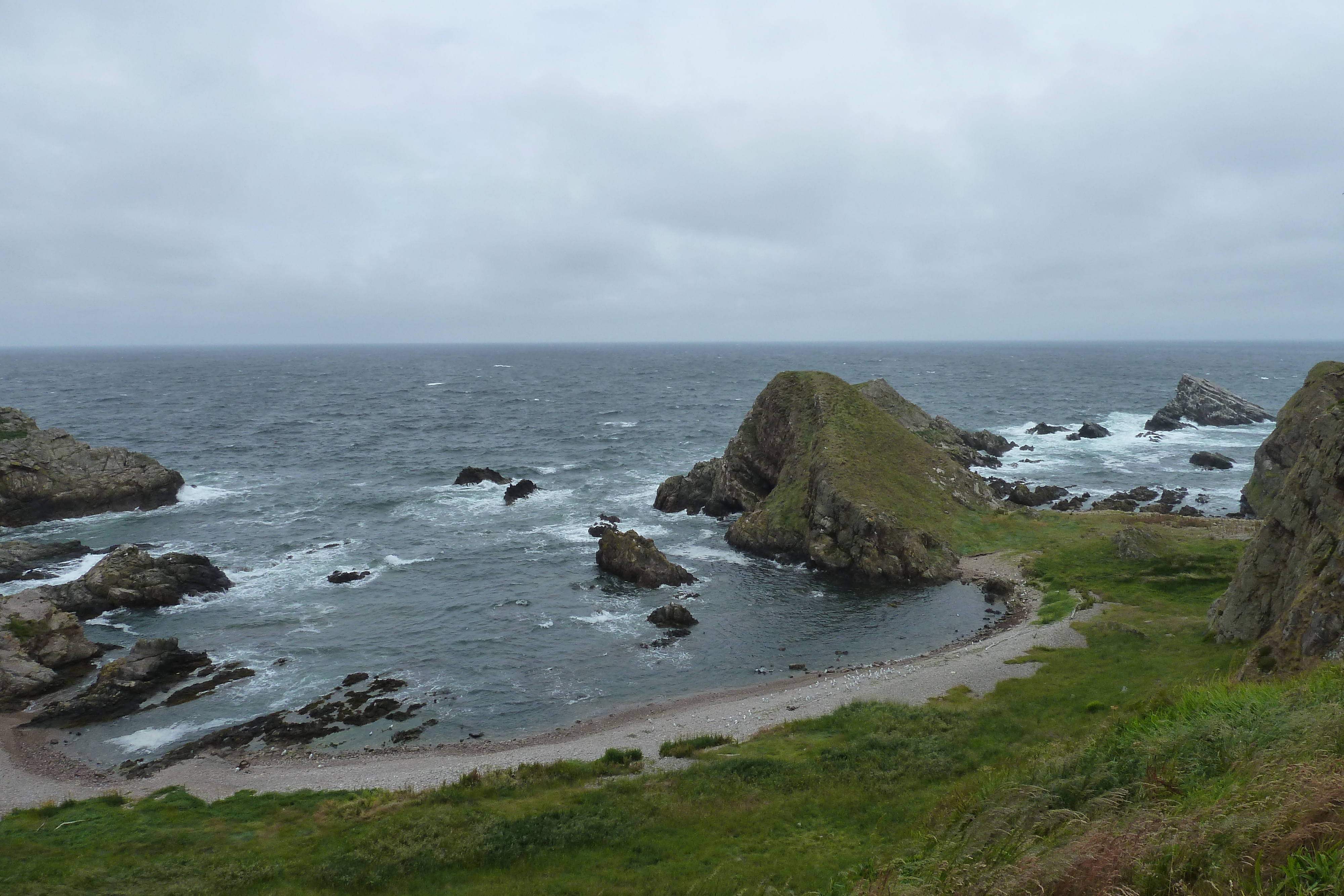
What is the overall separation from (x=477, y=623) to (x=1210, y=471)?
9192 cm

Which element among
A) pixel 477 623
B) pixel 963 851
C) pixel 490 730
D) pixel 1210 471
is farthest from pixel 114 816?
pixel 1210 471

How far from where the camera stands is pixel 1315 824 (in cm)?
863

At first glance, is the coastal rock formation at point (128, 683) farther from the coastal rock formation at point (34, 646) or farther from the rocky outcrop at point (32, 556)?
the rocky outcrop at point (32, 556)

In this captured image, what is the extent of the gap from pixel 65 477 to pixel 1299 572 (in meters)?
95.6

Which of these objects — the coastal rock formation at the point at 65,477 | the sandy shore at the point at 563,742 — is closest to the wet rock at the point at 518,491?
the coastal rock formation at the point at 65,477

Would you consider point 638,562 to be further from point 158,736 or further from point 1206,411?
point 1206,411

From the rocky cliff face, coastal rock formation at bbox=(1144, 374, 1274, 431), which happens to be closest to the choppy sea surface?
coastal rock formation at bbox=(1144, 374, 1274, 431)

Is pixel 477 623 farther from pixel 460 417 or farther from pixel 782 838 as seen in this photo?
pixel 460 417

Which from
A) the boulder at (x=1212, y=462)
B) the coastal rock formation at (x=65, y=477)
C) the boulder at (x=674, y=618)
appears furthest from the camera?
the boulder at (x=1212, y=462)

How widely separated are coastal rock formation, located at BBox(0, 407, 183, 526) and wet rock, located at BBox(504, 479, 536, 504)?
114ft

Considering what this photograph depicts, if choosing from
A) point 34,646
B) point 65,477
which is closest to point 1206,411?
point 34,646

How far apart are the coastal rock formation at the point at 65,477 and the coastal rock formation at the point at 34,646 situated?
105ft

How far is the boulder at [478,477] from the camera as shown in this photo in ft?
280

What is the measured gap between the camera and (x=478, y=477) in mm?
85562
